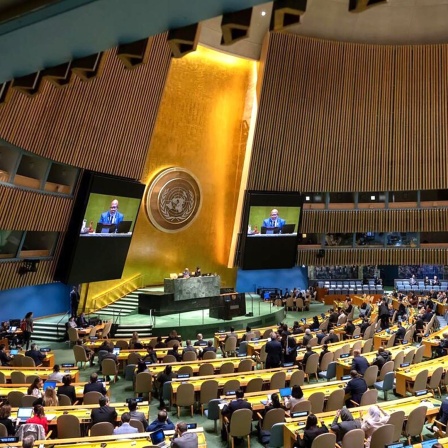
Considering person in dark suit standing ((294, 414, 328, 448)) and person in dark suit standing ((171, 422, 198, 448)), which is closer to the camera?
A: person in dark suit standing ((171, 422, 198, 448))

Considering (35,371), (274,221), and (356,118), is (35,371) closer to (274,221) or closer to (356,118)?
(274,221)

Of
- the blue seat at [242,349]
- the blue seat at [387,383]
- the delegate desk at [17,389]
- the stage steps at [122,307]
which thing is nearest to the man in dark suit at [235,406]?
the delegate desk at [17,389]

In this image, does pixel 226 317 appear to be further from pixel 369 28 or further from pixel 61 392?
pixel 369 28

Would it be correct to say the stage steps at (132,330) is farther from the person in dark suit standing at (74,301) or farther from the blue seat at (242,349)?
the blue seat at (242,349)

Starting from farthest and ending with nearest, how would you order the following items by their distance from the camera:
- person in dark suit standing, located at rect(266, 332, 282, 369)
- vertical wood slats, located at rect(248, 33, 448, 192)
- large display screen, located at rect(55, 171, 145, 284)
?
vertical wood slats, located at rect(248, 33, 448, 192), large display screen, located at rect(55, 171, 145, 284), person in dark suit standing, located at rect(266, 332, 282, 369)

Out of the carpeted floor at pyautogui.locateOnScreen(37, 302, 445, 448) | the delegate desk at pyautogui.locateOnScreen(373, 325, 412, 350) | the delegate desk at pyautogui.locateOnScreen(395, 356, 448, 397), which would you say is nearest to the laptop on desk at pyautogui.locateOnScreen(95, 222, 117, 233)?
the carpeted floor at pyautogui.locateOnScreen(37, 302, 445, 448)

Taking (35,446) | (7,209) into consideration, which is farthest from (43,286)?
(35,446)

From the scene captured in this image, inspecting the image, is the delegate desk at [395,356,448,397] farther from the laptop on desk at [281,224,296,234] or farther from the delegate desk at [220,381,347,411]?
the laptop on desk at [281,224,296,234]

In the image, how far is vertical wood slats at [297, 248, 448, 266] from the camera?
76.6ft

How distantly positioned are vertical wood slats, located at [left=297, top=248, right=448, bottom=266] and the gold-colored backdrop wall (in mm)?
4485

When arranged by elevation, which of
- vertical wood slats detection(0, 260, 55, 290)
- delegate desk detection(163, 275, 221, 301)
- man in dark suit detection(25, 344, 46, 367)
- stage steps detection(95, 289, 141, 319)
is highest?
delegate desk detection(163, 275, 221, 301)

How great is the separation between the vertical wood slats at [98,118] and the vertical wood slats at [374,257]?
10864mm

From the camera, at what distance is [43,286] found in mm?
17391

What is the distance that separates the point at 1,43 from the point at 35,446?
16.2 ft
